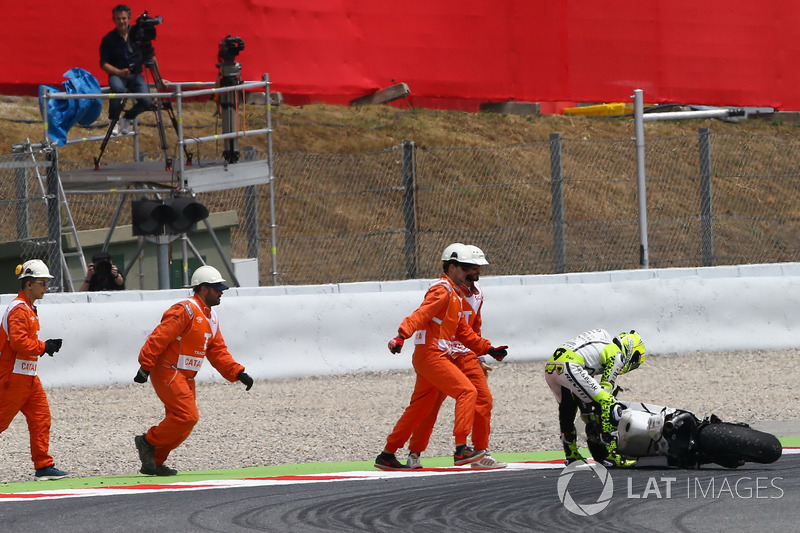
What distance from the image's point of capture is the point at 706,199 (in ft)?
51.5

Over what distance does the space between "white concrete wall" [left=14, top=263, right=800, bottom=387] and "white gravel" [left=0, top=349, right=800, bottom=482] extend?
176 millimetres

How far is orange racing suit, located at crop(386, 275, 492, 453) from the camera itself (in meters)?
9.59

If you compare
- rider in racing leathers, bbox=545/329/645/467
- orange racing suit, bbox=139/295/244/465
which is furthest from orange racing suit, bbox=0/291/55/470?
rider in racing leathers, bbox=545/329/645/467

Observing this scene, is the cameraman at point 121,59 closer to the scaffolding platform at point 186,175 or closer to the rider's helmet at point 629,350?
the scaffolding platform at point 186,175

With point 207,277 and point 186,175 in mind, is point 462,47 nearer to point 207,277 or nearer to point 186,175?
point 186,175

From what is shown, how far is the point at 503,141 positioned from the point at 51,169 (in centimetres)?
1282

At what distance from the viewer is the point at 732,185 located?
22.1m

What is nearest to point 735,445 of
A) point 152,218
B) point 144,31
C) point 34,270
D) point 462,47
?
point 34,270

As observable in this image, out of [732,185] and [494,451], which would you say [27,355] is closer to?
[494,451]

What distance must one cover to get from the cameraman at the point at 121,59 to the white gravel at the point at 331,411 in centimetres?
368

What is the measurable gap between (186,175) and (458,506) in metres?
8.19

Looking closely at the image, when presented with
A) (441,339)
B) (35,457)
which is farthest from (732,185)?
(35,457)

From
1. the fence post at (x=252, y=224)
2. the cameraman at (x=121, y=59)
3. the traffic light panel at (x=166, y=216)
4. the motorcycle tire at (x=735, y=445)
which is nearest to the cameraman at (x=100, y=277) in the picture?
the traffic light panel at (x=166, y=216)

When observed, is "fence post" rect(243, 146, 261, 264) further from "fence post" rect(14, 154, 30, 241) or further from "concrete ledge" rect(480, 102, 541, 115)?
"concrete ledge" rect(480, 102, 541, 115)
